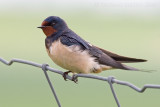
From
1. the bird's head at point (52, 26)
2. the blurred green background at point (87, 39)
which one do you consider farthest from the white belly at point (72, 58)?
the blurred green background at point (87, 39)

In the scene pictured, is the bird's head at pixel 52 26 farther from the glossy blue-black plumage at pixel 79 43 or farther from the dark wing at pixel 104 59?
the dark wing at pixel 104 59

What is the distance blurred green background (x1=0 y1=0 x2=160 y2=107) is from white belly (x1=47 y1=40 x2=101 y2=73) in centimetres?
368

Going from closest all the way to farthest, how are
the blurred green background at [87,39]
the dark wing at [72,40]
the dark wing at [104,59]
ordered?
1. the dark wing at [104,59]
2. the dark wing at [72,40]
3. the blurred green background at [87,39]

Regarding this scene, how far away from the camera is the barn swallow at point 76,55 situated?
3361mm

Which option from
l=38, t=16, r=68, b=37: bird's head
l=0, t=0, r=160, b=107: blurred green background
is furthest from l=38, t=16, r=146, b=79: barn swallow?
l=0, t=0, r=160, b=107: blurred green background

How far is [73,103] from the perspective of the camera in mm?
7430

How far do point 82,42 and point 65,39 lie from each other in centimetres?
9

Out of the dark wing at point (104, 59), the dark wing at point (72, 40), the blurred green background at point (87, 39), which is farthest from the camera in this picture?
the blurred green background at point (87, 39)

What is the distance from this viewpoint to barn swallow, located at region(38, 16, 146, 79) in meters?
3.36

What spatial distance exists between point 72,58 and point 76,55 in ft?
0.10

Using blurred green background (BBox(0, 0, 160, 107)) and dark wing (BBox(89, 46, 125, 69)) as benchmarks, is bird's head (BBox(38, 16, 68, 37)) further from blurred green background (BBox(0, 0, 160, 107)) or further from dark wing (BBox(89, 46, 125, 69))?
blurred green background (BBox(0, 0, 160, 107))

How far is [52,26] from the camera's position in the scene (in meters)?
3.55

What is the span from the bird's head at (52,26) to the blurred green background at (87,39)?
3559 mm

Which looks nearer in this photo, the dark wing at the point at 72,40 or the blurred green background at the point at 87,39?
the dark wing at the point at 72,40
